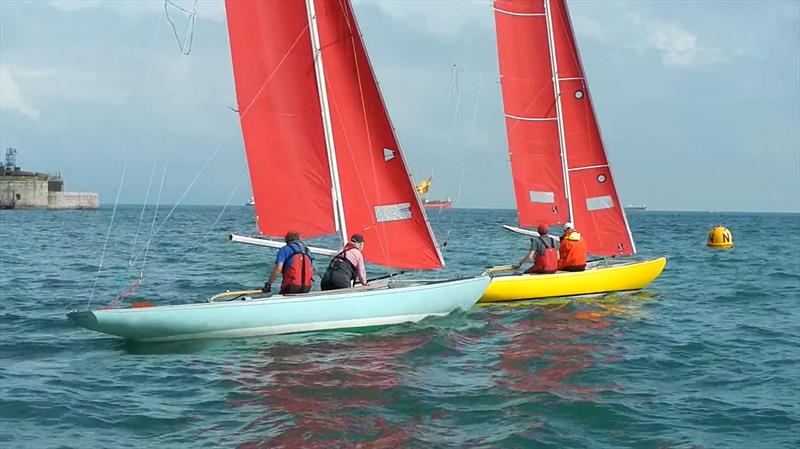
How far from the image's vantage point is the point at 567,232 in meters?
19.7

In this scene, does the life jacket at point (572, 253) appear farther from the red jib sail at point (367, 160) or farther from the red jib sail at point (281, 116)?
the red jib sail at point (281, 116)

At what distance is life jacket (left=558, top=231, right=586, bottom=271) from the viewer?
64.2ft

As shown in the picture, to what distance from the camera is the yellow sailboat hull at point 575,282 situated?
18797 millimetres

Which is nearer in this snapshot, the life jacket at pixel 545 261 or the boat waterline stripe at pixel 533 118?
the life jacket at pixel 545 261

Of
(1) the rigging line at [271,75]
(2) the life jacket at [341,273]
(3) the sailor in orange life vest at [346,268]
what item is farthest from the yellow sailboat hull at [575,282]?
(1) the rigging line at [271,75]

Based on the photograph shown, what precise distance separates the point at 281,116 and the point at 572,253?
806cm

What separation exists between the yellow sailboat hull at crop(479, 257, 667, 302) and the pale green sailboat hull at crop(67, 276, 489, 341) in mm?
3304

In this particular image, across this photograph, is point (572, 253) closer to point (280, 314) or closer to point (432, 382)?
point (280, 314)

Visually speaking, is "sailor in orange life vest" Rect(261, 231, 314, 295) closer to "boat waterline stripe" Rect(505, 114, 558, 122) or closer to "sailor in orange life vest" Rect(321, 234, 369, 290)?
"sailor in orange life vest" Rect(321, 234, 369, 290)

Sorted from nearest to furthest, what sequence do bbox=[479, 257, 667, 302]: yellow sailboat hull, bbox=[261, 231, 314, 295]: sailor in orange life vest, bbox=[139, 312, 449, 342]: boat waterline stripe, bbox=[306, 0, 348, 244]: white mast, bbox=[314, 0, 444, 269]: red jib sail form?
bbox=[139, 312, 449, 342]: boat waterline stripe, bbox=[261, 231, 314, 295]: sailor in orange life vest, bbox=[306, 0, 348, 244]: white mast, bbox=[314, 0, 444, 269]: red jib sail, bbox=[479, 257, 667, 302]: yellow sailboat hull

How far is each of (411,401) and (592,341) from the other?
564 cm

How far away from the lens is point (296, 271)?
14477mm

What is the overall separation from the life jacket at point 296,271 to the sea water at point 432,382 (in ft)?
2.92

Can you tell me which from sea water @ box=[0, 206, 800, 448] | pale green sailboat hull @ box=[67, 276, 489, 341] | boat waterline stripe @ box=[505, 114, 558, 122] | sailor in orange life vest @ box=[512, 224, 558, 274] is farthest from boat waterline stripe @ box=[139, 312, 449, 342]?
boat waterline stripe @ box=[505, 114, 558, 122]
